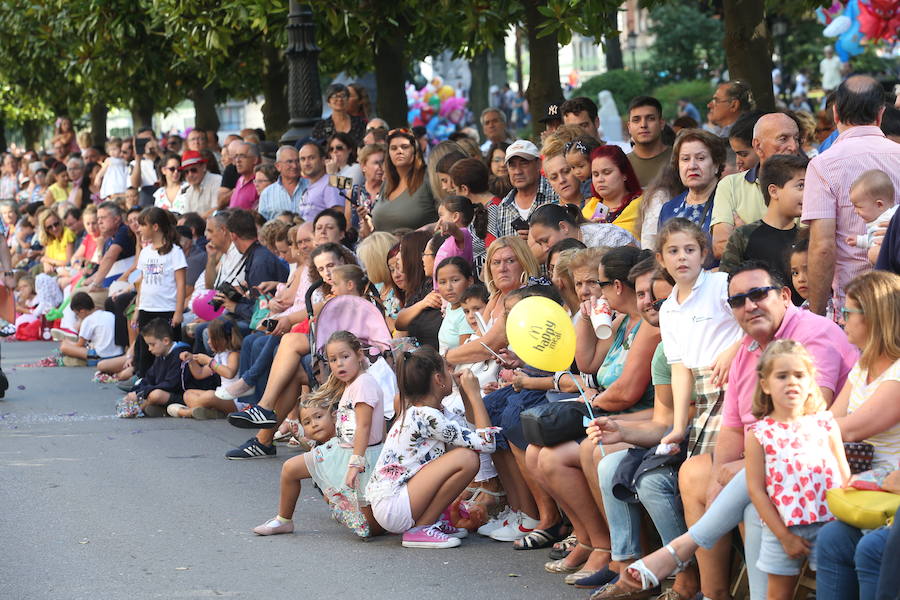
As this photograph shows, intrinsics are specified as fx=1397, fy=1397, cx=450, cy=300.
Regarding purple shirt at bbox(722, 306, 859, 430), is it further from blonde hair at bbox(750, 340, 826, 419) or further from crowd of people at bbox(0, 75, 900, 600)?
blonde hair at bbox(750, 340, 826, 419)

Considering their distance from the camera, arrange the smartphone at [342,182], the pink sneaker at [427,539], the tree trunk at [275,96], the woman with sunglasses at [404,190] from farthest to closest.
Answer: the tree trunk at [275,96] < the smartphone at [342,182] < the woman with sunglasses at [404,190] < the pink sneaker at [427,539]

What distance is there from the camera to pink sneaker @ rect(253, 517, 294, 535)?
775cm

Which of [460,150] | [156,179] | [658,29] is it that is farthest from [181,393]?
[658,29]

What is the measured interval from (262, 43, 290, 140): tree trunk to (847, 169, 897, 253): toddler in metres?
14.6

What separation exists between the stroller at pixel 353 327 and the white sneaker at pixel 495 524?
6.00ft

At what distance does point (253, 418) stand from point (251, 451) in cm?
55

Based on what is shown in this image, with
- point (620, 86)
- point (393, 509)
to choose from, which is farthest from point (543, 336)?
point (620, 86)

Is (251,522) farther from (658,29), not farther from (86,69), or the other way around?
(658,29)

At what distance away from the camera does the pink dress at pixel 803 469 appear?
5.14 m

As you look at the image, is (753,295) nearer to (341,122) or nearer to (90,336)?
(341,122)

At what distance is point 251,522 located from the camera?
8062 millimetres

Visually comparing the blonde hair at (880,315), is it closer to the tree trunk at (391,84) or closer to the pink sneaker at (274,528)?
the pink sneaker at (274,528)

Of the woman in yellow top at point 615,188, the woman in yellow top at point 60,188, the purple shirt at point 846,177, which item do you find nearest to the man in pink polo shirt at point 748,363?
the purple shirt at point 846,177

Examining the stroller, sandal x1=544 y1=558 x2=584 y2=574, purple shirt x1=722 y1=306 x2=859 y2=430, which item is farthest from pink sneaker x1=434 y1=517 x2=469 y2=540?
purple shirt x1=722 y1=306 x2=859 y2=430
